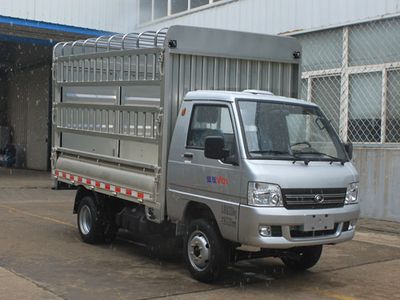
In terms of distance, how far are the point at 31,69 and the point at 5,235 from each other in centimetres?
2075

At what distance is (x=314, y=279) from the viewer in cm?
713

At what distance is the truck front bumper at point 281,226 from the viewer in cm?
606

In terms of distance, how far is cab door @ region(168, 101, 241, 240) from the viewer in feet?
20.8

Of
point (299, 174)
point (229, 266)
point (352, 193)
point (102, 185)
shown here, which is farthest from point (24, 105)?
point (299, 174)

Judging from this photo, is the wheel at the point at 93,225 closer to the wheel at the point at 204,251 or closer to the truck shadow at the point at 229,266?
the truck shadow at the point at 229,266

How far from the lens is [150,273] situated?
719 centimetres

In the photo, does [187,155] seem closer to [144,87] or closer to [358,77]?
[144,87]

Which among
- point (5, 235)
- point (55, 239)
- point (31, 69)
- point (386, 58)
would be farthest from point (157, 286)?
point (31, 69)

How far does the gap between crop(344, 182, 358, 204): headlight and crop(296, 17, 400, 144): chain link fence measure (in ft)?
15.5

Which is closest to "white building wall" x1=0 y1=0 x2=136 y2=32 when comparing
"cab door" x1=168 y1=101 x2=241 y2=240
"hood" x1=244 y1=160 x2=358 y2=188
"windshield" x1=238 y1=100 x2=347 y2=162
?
"cab door" x1=168 y1=101 x2=241 y2=240

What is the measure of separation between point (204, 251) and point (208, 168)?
96 centimetres

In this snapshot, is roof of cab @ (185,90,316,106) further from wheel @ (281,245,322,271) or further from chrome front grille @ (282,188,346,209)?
wheel @ (281,245,322,271)

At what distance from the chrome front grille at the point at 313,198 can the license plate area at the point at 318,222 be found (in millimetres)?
122

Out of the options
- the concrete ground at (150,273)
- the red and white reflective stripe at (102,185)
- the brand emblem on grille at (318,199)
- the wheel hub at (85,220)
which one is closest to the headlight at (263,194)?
the brand emblem on grille at (318,199)
